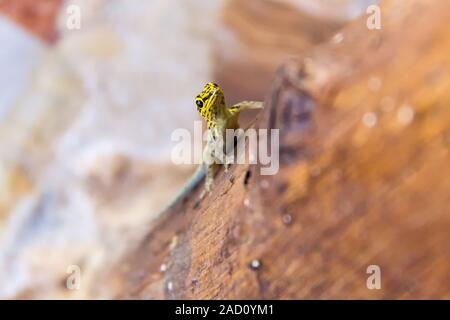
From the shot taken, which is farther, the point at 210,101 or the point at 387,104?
the point at 210,101

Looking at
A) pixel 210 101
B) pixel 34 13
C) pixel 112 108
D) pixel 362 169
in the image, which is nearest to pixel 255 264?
pixel 362 169

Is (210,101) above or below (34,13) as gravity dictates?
below

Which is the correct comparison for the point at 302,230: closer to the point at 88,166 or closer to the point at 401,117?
the point at 401,117

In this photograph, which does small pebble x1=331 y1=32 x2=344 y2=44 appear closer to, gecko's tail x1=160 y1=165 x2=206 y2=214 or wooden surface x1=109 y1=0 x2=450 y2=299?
wooden surface x1=109 y1=0 x2=450 y2=299

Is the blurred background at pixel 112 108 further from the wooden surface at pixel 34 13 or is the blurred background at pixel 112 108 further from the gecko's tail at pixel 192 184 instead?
the gecko's tail at pixel 192 184

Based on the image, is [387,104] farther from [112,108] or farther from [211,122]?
[112,108]
